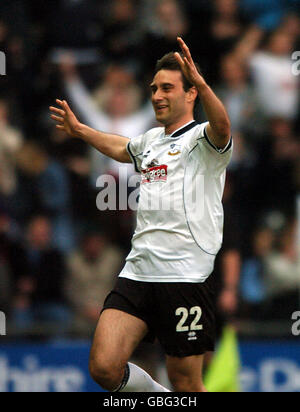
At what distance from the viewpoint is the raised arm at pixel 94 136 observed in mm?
5895

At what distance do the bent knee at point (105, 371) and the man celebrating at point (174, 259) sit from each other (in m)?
0.02

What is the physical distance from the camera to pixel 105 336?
5125 mm

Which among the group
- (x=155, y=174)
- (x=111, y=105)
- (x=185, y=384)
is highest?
(x=111, y=105)

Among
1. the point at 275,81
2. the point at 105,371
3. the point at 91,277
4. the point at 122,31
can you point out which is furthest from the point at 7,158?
the point at 105,371

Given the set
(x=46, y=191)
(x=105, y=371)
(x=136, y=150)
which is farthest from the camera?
(x=46, y=191)

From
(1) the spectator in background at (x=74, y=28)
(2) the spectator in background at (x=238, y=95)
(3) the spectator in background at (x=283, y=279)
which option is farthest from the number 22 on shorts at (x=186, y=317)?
(1) the spectator in background at (x=74, y=28)

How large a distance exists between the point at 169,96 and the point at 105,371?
1.70 m

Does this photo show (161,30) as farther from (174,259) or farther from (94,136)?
(174,259)

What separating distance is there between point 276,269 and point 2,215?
2472 mm

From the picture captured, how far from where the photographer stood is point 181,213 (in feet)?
17.3

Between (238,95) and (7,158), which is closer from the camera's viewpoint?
(7,158)

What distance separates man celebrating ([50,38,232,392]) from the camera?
17.3 ft
